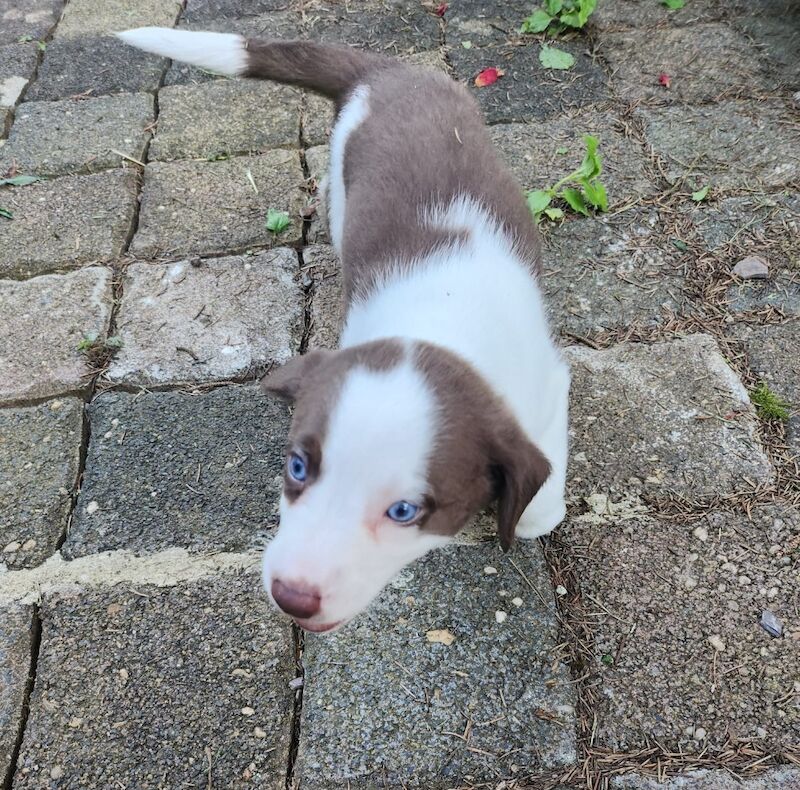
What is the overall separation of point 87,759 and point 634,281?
7.64 feet

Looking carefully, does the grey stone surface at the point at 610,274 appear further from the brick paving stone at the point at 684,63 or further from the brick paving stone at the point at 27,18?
the brick paving stone at the point at 27,18

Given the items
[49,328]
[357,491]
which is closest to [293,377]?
[357,491]

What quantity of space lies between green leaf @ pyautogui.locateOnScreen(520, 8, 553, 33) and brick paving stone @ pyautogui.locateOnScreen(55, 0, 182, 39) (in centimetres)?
201

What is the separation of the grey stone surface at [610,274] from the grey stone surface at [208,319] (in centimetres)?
100

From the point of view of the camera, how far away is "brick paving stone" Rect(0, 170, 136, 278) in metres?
3.02

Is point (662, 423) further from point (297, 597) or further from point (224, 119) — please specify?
point (224, 119)

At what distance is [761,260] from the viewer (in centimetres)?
280

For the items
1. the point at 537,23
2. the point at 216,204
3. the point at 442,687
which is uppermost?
the point at 537,23

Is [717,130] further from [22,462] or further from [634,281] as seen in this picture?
[22,462]

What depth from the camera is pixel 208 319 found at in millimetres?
2785

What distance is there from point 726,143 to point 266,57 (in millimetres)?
2026

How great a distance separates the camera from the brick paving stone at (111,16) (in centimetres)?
426

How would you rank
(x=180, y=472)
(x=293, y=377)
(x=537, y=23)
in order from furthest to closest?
1. (x=537, y=23)
2. (x=180, y=472)
3. (x=293, y=377)

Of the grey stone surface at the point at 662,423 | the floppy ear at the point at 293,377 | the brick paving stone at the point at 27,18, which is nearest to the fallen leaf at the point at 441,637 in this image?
the grey stone surface at the point at 662,423
